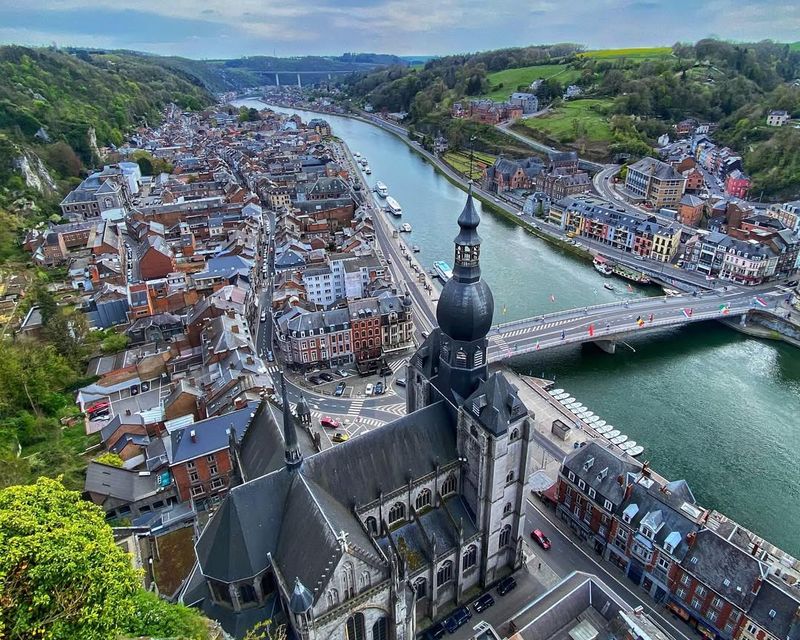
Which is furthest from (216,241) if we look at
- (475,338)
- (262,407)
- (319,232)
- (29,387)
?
(475,338)

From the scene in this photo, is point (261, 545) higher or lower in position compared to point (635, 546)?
higher

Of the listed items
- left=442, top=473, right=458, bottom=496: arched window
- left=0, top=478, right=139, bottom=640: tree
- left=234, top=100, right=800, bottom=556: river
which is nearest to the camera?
left=0, top=478, right=139, bottom=640: tree

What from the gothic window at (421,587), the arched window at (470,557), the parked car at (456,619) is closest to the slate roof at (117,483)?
the gothic window at (421,587)

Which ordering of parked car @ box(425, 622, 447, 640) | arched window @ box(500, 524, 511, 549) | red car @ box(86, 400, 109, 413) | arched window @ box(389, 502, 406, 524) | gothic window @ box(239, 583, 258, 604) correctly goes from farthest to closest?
1. red car @ box(86, 400, 109, 413)
2. arched window @ box(500, 524, 511, 549)
3. parked car @ box(425, 622, 447, 640)
4. arched window @ box(389, 502, 406, 524)
5. gothic window @ box(239, 583, 258, 604)

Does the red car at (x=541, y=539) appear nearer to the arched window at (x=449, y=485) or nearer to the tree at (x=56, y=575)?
the arched window at (x=449, y=485)

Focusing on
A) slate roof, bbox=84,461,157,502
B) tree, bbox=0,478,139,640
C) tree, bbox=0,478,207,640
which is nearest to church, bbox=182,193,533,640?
tree, bbox=0,478,207,640

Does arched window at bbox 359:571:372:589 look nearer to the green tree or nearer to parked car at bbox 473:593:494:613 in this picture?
parked car at bbox 473:593:494:613

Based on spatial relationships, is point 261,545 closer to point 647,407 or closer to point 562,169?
point 647,407
